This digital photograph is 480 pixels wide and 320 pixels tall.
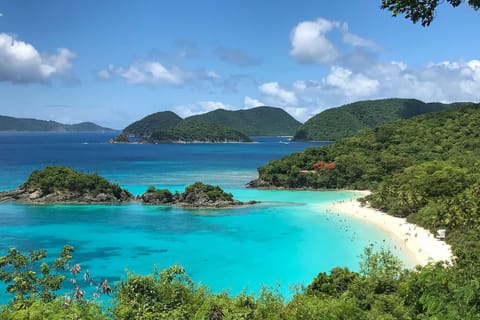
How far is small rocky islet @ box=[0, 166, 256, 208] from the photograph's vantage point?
193 feet

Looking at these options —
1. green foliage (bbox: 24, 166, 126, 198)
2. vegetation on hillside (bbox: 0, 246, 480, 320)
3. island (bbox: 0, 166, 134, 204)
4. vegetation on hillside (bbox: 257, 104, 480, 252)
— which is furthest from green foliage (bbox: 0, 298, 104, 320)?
green foliage (bbox: 24, 166, 126, 198)

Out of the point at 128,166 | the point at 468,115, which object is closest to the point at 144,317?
the point at 468,115

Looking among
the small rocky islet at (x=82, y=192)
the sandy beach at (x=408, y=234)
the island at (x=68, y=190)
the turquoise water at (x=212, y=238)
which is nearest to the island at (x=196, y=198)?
the small rocky islet at (x=82, y=192)

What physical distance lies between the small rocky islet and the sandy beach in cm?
1366

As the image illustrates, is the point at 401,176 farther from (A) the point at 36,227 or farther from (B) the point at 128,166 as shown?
(B) the point at 128,166

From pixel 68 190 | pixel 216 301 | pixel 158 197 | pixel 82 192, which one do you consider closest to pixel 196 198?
pixel 158 197

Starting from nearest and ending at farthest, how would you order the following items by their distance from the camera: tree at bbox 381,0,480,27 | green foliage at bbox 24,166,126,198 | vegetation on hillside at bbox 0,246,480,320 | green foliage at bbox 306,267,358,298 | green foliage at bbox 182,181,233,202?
tree at bbox 381,0,480,27, vegetation on hillside at bbox 0,246,480,320, green foliage at bbox 306,267,358,298, green foliage at bbox 182,181,233,202, green foliage at bbox 24,166,126,198

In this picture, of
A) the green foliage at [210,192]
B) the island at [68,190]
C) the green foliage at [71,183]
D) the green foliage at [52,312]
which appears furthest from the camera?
the green foliage at [71,183]

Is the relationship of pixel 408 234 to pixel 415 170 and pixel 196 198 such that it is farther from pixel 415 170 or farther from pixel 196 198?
pixel 196 198

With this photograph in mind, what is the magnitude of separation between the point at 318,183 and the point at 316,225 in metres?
26.8

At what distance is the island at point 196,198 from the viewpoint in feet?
186

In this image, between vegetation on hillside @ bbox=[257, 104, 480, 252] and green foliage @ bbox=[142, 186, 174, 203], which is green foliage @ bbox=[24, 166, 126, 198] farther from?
vegetation on hillside @ bbox=[257, 104, 480, 252]

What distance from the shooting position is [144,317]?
14289mm

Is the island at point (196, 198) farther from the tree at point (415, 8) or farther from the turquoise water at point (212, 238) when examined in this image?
the tree at point (415, 8)
